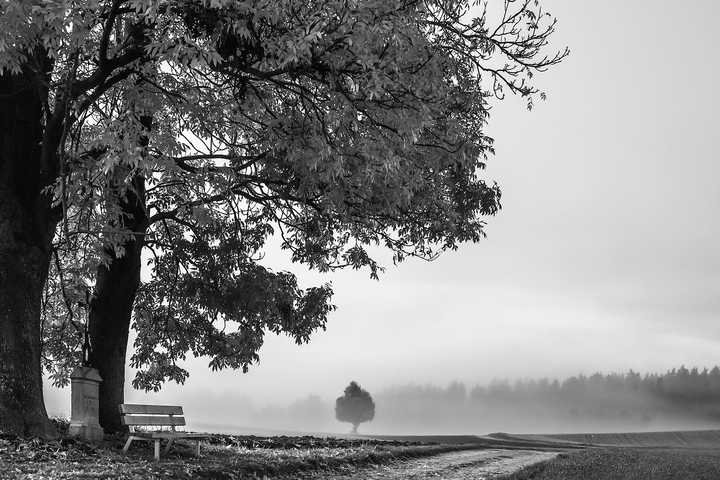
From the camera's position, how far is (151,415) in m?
16.2

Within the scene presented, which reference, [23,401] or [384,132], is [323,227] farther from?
[23,401]

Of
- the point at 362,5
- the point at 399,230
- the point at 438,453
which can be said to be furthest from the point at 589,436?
the point at 362,5

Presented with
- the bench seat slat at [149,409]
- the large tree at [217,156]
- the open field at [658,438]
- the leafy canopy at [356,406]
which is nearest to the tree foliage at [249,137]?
the large tree at [217,156]

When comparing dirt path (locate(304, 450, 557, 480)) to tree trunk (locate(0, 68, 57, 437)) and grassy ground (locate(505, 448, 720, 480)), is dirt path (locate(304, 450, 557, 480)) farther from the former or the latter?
tree trunk (locate(0, 68, 57, 437))

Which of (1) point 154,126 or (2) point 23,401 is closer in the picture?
(2) point 23,401

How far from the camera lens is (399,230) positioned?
21.9 metres

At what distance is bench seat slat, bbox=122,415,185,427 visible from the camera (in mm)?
15578

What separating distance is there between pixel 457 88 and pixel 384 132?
3.70 metres

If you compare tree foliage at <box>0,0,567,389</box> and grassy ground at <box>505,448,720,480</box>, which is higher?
tree foliage at <box>0,0,567,389</box>

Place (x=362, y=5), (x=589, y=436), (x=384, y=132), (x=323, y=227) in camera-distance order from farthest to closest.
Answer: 1. (x=589, y=436)
2. (x=323, y=227)
3. (x=384, y=132)
4. (x=362, y=5)

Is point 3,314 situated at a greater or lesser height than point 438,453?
greater

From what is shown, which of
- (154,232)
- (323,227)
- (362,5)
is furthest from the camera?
(154,232)

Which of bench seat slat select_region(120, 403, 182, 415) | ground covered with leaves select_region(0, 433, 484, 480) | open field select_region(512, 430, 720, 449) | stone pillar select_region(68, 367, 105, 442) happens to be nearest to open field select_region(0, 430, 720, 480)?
ground covered with leaves select_region(0, 433, 484, 480)

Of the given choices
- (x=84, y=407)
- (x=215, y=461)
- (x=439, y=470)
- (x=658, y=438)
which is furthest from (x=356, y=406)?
(x=215, y=461)
